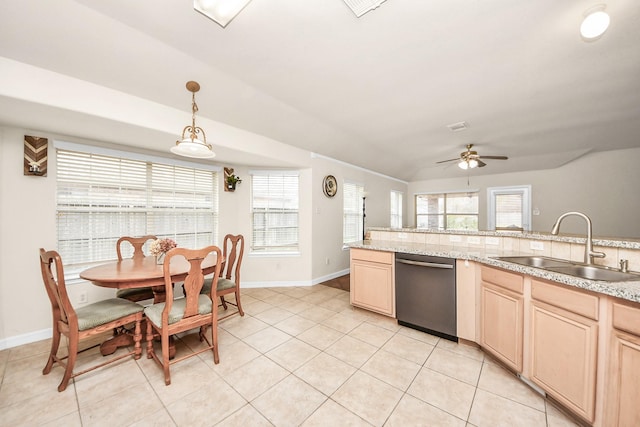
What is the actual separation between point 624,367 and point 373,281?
76.9 inches

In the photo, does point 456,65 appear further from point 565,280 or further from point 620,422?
point 620,422

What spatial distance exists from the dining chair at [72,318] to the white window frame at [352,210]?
3.78 meters

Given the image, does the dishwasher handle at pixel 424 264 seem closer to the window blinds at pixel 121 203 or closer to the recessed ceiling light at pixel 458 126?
the recessed ceiling light at pixel 458 126

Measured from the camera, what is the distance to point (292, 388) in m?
1.75

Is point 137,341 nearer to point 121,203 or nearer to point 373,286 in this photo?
point 121,203

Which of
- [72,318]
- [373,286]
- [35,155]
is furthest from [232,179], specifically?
[373,286]

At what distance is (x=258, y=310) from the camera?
3.15 metres

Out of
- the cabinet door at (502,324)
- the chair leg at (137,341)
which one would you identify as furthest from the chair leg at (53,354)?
the cabinet door at (502,324)

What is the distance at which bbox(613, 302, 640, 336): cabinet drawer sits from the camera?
1.16m

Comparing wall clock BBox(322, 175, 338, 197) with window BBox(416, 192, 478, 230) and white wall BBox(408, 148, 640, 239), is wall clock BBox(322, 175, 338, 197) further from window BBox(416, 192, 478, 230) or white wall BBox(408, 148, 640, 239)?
white wall BBox(408, 148, 640, 239)

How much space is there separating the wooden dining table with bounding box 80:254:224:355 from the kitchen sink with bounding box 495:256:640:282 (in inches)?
118

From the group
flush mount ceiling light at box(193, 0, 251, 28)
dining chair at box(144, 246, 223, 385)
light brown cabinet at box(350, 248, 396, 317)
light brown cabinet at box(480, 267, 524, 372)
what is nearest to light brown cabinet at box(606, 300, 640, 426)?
light brown cabinet at box(480, 267, 524, 372)

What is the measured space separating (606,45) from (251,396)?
4055 mm

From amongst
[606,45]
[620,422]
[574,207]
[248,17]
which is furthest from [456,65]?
[574,207]
